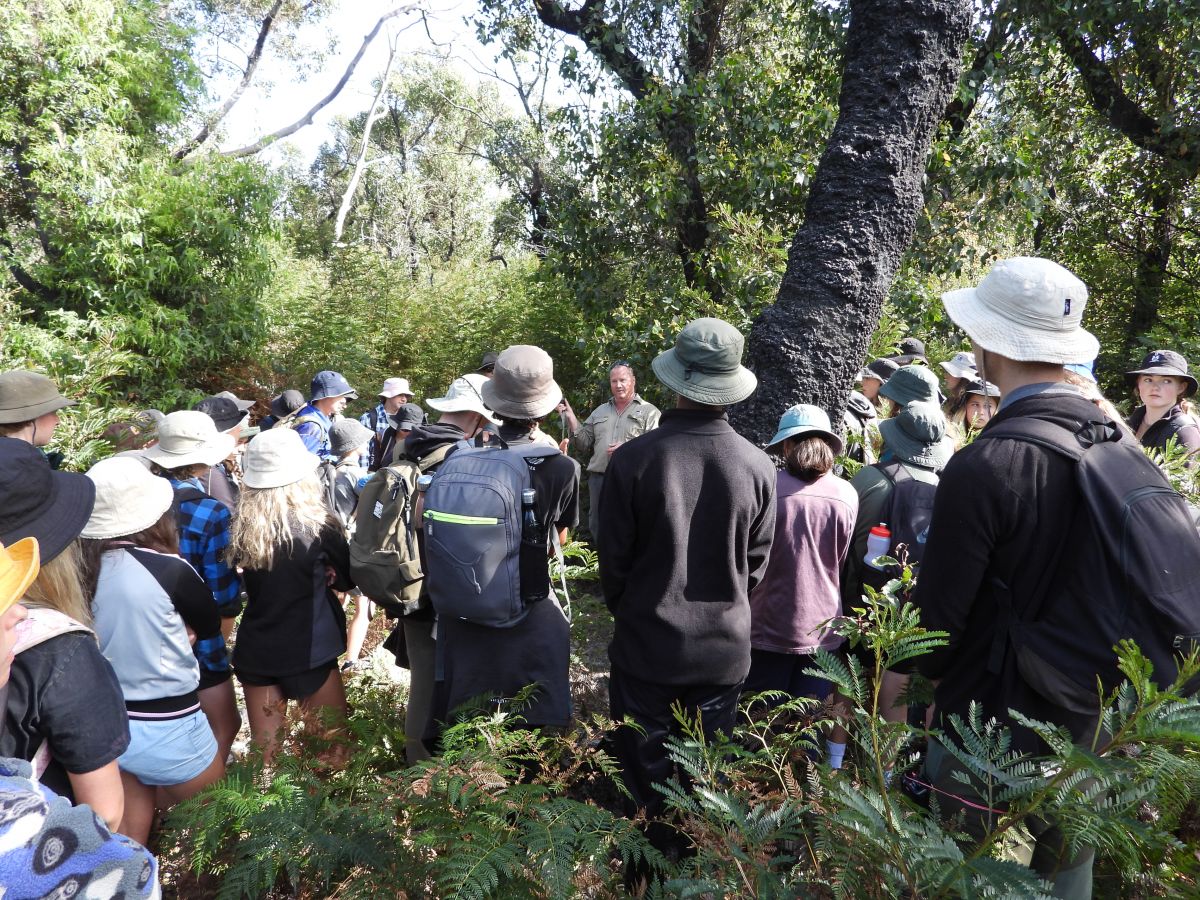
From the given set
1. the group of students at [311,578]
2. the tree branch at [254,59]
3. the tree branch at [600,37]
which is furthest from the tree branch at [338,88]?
the group of students at [311,578]

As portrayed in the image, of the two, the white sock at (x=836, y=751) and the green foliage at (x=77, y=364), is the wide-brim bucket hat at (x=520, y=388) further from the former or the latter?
the green foliage at (x=77, y=364)

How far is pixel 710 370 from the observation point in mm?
2766

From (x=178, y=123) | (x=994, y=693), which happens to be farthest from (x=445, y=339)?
(x=994, y=693)

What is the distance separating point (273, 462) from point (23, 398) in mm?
1902

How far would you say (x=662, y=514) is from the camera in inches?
105

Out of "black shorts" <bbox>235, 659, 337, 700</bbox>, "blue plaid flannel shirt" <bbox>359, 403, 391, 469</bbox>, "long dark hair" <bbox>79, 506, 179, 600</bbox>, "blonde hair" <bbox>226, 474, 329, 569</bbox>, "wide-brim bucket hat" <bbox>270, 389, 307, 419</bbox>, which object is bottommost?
"blue plaid flannel shirt" <bbox>359, 403, 391, 469</bbox>

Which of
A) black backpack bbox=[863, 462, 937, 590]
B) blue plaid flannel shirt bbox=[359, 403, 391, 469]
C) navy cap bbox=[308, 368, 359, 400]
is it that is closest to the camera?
black backpack bbox=[863, 462, 937, 590]

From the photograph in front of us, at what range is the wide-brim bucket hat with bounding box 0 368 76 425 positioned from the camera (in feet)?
12.9

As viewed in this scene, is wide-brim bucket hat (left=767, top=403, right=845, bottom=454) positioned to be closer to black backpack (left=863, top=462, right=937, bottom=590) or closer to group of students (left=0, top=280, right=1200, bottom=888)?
group of students (left=0, top=280, right=1200, bottom=888)

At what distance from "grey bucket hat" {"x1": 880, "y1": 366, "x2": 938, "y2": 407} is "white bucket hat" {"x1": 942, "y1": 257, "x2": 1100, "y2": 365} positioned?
1632 mm

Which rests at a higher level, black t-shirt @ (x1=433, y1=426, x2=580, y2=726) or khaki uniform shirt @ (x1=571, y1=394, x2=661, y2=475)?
black t-shirt @ (x1=433, y1=426, x2=580, y2=726)

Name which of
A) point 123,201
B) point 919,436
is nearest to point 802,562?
point 919,436

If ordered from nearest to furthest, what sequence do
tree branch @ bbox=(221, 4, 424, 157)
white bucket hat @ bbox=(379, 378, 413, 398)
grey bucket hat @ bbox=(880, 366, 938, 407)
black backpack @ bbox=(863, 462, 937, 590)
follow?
1. black backpack @ bbox=(863, 462, 937, 590)
2. grey bucket hat @ bbox=(880, 366, 938, 407)
3. white bucket hat @ bbox=(379, 378, 413, 398)
4. tree branch @ bbox=(221, 4, 424, 157)

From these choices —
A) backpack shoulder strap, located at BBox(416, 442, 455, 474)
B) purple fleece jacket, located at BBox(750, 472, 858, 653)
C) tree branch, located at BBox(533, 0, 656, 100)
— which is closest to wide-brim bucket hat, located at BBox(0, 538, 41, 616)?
backpack shoulder strap, located at BBox(416, 442, 455, 474)
